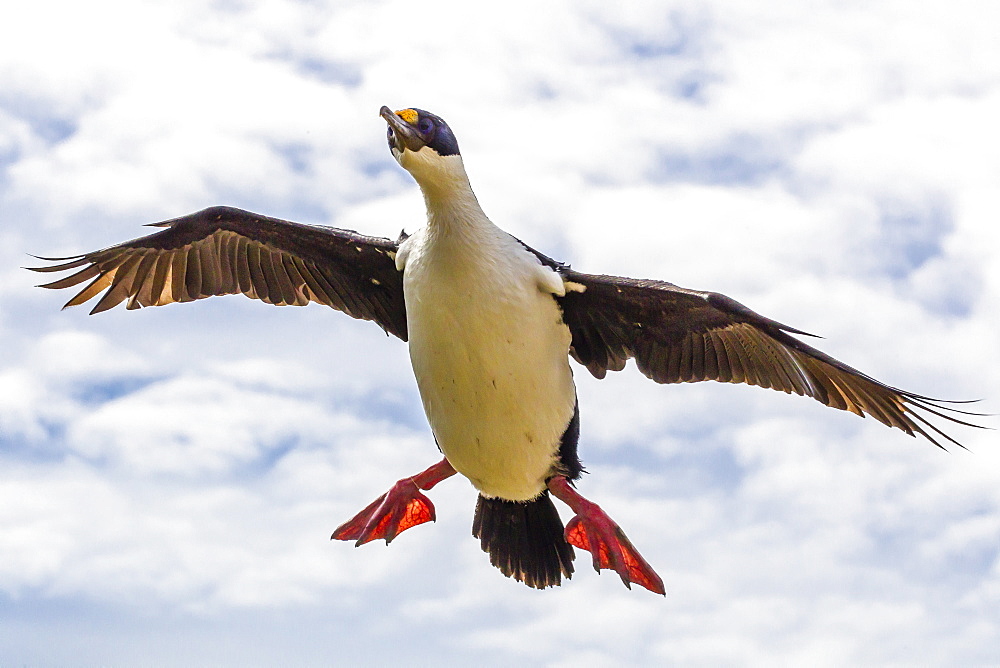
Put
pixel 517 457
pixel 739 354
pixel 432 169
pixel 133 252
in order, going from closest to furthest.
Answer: pixel 432 169, pixel 517 457, pixel 739 354, pixel 133 252

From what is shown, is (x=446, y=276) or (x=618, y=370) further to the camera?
(x=618, y=370)

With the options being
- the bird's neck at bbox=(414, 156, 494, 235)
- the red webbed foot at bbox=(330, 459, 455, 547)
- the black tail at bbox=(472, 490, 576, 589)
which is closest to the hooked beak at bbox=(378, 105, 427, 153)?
the bird's neck at bbox=(414, 156, 494, 235)

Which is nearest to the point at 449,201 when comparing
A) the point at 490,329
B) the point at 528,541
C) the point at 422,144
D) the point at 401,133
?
the point at 422,144

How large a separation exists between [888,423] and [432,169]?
131 inches

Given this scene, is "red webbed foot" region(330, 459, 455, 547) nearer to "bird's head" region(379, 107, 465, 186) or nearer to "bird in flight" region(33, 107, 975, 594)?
"bird in flight" region(33, 107, 975, 594)

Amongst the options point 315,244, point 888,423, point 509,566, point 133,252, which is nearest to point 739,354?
point 888,423

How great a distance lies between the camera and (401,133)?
6.60 meters

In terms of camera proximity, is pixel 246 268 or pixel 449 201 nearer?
pixel 449 201

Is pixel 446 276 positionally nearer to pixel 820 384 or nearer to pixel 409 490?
pixel 409 490

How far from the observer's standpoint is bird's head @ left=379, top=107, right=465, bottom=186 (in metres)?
6.63

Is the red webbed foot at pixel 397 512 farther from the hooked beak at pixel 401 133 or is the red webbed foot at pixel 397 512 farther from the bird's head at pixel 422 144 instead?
the hooked beak at pixel 401 133

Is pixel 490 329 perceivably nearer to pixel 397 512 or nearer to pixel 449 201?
pixel 449 201

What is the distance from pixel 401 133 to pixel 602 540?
2.89m

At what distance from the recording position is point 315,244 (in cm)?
→ 812
